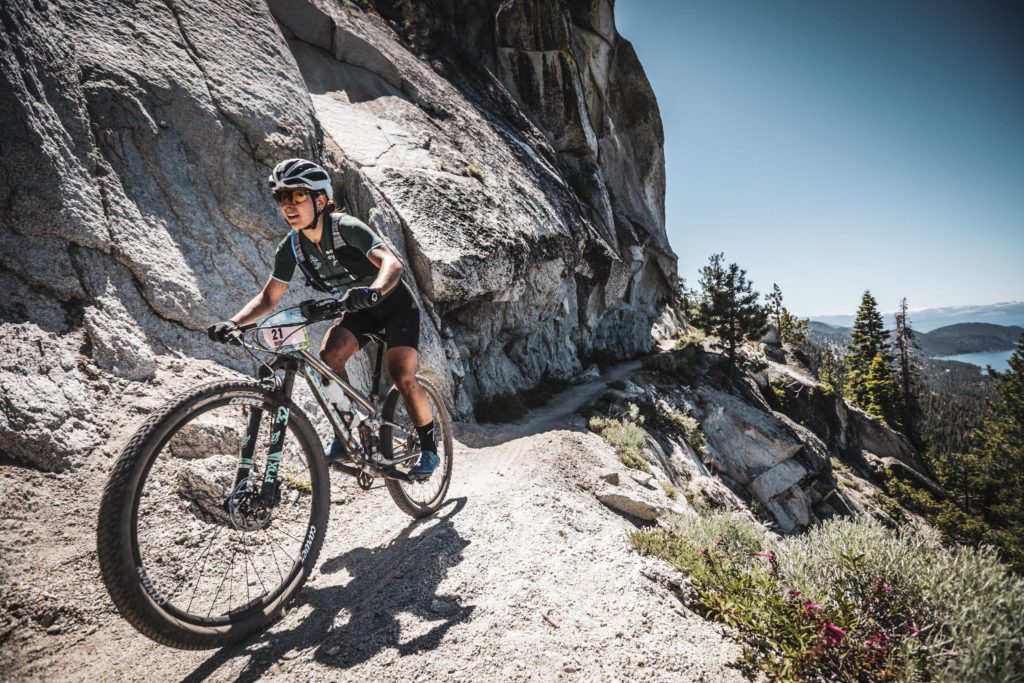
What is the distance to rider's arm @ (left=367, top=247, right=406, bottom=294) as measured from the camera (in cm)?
352

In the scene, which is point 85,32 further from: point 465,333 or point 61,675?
point 465,333

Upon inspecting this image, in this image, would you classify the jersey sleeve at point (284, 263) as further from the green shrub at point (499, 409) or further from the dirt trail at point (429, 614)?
the green shrub at point (499, 409)

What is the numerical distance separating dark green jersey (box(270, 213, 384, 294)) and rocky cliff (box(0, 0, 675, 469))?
2.41 m

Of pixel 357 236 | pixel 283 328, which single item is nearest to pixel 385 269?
pixel 357 236

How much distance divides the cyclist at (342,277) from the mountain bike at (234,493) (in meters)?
0.25

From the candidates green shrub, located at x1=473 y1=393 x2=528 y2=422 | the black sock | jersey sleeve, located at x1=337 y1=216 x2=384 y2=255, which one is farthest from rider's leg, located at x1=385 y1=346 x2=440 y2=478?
green shrub, located at x1=473 y1=393 x2=528 y2=422

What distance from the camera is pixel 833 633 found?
2629 mm

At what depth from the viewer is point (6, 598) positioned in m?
2.86

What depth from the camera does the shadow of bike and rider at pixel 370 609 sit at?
273 cm

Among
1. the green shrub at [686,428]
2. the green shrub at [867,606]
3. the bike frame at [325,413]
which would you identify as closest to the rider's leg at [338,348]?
the bike frame at [325,413]

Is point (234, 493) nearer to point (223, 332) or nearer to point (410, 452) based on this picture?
point (223, 332)

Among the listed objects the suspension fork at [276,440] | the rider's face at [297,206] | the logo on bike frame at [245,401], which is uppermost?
the rider's face at [297,206]

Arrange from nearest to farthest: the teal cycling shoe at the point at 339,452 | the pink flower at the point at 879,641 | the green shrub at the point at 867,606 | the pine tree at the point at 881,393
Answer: the green shrub at the point at 867,606 → the pink flower at the point at 879,641 → the teal cycling shoe at the point at 339,452 → the pine tree at the point at 881,393

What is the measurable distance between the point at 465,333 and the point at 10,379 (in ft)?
31.9
